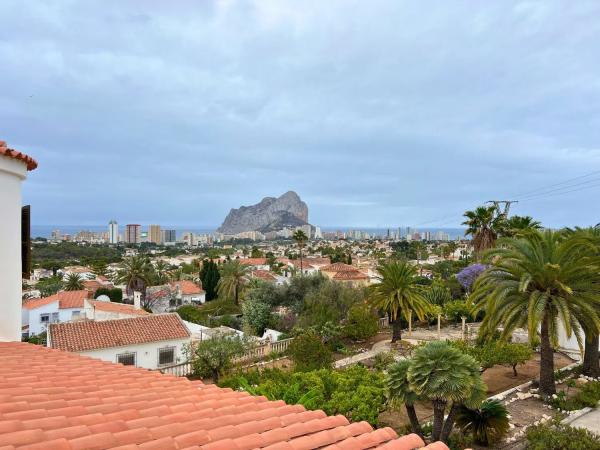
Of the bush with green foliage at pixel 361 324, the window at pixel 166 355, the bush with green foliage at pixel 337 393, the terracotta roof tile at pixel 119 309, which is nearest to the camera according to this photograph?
the bush with green foliage at pixel 337 393

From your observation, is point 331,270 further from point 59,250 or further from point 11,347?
point 59,250

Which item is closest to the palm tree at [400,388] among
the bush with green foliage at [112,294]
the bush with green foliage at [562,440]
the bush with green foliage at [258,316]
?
the bush with green foliage at [562,440]

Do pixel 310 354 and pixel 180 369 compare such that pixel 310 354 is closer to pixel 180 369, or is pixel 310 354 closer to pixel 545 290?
pixel 180 369

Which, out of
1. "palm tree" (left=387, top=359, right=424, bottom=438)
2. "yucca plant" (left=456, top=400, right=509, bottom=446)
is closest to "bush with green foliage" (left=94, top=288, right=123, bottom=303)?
"palm tree" (left=387, top=359, right=424, bottom=438)

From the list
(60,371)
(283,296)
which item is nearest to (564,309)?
(60,371)

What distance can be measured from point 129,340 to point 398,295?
15.0 m

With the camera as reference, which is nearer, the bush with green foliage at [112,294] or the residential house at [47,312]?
the residential house at [47,312]

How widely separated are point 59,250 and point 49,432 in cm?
14135

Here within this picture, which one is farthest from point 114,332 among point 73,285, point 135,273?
point 73,285

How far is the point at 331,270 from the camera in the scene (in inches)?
2554

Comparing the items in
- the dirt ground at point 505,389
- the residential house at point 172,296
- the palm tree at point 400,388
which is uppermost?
the palm tree at point 400,388

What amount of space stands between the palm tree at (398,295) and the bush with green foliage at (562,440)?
14733 mm

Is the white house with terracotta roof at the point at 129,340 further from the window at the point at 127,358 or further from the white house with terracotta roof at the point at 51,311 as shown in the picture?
the white house with terracotta roof at the point at 51,311

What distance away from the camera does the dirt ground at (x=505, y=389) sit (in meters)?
13.2
